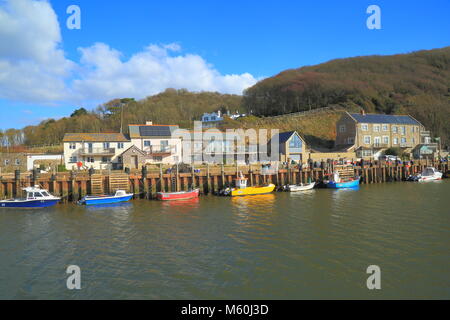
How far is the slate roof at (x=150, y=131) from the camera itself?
52591 mm

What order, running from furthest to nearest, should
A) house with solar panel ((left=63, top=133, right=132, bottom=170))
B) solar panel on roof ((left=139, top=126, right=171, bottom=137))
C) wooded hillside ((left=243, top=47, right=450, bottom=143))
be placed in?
1. wooded hillside ((left=243, top=47, right=450, bottom=143))
2. solar panel on roof ((left=139, top=126, right=171, bottom=137))
3. house with solar panel ((left=63, top=133, right=132, bottom=170))

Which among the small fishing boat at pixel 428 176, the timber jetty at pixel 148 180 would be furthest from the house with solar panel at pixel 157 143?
the small fishing boat at pixel 428 176

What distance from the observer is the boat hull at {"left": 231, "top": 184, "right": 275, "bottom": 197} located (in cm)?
3694

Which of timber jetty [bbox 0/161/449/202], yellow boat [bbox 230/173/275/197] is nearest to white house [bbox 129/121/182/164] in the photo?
timber jetty [bbox 0/161/449/202]

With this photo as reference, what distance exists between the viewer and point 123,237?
20.7 metres

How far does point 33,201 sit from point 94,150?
65.5 feet

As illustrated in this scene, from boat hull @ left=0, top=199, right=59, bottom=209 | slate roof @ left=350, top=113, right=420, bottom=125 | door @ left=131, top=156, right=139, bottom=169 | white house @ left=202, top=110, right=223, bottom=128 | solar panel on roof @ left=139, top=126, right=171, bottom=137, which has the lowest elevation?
boat hull @ left=0, top=199, right=59, bottom=209

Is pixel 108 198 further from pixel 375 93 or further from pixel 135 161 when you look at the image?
pixel 375 93

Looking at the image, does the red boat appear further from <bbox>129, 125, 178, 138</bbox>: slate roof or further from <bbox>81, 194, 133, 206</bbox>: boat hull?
<bbox>129, 125, 178, 138</bbox>: slate roof

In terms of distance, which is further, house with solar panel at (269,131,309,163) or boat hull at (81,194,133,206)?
house with solar panel at (269,131,309,163)

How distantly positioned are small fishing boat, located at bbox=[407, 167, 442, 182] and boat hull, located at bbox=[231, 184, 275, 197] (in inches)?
1031

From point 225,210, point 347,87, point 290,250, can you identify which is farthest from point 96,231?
point 347,87

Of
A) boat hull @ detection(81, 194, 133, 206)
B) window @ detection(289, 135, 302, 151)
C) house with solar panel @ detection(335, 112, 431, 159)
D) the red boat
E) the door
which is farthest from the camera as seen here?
house with solar panel @ detection(335, 112, 431, 159)
